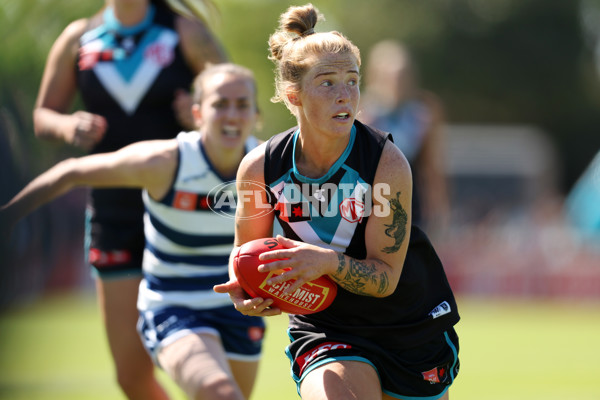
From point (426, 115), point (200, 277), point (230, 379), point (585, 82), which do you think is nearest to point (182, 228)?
point (200, 277)

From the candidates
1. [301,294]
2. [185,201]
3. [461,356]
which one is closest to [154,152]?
[185,201]

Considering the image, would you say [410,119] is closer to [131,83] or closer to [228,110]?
[131,83]

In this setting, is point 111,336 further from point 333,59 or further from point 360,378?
point 333,59

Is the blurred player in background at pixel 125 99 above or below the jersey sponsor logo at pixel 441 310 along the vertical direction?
above

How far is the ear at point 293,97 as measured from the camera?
13.6ft

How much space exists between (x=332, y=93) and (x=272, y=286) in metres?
0.84

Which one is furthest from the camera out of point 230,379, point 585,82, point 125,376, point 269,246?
point 585,82

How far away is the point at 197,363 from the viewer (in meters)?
4.75

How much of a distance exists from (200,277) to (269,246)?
134 cm

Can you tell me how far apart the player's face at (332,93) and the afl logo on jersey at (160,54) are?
1.98 meters

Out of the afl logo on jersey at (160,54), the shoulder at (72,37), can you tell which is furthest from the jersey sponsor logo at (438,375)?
the shoulder at (72,37)

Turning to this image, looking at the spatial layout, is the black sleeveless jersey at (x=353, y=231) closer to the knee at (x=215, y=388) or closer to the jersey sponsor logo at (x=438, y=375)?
the jersey sponsor logo at (x=438, y=375)

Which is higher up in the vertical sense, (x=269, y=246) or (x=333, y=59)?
(x=333, y=59)

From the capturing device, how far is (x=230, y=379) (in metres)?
4.68
